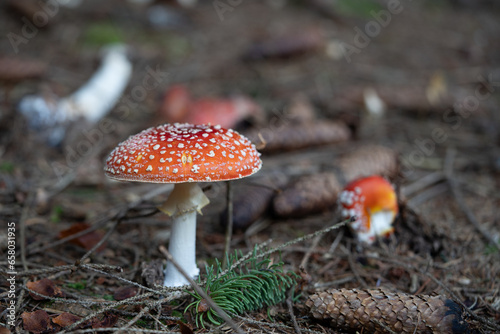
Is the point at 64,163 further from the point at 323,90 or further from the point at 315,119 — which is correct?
the point at 323,90

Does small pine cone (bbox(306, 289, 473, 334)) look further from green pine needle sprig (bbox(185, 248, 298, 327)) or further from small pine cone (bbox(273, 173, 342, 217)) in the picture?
small pine cone (bbox(273, 173, 342, 217))

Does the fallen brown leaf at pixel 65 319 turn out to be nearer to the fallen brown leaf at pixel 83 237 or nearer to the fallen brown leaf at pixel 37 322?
the fallen brown leaf at pixel 37 322

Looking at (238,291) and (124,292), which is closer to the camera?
(238,291)

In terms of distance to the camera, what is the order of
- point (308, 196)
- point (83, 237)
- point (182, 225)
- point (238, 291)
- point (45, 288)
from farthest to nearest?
point (308, 196) → point (83, 237) → point (182, 225) → point (45, 288) → point (238, 291)

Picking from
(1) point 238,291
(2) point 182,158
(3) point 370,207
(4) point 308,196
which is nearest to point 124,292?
(1) point 238,291

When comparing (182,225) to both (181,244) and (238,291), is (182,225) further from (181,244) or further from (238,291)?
(238,291)

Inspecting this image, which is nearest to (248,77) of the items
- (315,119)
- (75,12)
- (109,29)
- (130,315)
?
(315,119)

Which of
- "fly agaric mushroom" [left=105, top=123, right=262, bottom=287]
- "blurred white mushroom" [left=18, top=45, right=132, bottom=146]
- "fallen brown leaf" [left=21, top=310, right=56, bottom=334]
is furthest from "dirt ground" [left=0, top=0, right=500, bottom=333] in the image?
"fly agaric mushroom" [left=105, top=123, right=262, bottom=287]
